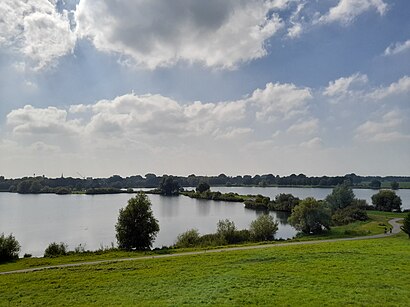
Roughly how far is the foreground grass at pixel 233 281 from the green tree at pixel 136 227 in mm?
16889

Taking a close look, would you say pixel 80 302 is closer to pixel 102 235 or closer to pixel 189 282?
pixel 189 282

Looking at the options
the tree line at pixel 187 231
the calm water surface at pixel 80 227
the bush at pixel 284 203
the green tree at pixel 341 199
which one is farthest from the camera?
the bush at pixel 284 203

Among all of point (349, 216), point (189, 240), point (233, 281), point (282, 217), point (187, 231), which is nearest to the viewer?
point (233, 281)

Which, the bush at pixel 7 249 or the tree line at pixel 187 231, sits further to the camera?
the tree line at pixel 187 231

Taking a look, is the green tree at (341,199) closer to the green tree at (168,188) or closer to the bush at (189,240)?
the bush at (189,240)

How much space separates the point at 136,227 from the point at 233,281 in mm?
28163

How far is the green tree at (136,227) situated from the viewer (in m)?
45.5

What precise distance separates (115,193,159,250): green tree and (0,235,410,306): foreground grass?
16.9 metres

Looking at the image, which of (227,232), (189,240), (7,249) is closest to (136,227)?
(189,240)

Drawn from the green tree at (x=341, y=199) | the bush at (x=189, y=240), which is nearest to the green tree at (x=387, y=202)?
the green tree at (x=341, y=199)

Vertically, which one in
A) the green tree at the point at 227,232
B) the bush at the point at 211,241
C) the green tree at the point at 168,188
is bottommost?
the bush at the point at 211,241

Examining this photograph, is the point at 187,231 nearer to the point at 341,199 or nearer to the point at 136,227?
the point at 136,227

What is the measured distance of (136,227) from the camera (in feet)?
150

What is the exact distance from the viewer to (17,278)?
2438 cm
